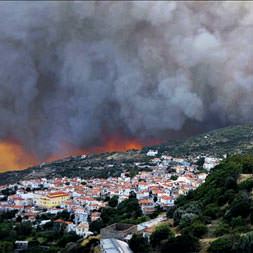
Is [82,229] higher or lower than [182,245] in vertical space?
higher

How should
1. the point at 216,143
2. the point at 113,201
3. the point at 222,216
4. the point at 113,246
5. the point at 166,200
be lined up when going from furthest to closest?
the point at 216,143 < the point at 113,201 < the point at 166,200 < the point at 222,216 < the point at 113,246

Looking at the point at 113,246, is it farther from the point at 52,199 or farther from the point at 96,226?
the point at 52,199

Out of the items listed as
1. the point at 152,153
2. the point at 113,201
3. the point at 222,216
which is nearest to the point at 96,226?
the point at 113,201

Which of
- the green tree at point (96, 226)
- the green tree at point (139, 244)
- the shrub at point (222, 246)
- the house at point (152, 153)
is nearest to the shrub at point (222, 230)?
the shrub at point (222, 246)

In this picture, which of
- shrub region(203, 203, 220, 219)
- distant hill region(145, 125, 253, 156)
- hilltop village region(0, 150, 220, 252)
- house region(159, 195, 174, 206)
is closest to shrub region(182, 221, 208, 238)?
shrub region(203, 203, 220, 219)

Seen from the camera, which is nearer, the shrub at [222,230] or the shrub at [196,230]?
the shrub at [222,230]

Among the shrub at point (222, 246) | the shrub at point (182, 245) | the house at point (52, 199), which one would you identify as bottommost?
the shrub at point (222, 246)

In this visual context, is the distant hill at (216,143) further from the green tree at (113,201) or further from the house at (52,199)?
the green tree at (113,201)
